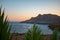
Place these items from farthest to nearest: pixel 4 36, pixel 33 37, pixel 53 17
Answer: pixel 53 17
pixel 33 37
pixel 4 36

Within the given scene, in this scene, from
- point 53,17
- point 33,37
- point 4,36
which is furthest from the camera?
point 53,17

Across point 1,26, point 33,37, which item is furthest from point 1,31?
point 33,37

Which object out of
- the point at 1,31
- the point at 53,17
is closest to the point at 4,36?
the point at 1,31

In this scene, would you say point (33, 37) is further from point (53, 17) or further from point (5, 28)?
point (53, 17)

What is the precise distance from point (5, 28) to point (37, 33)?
323 millimetres

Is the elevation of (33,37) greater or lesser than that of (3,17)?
lesser

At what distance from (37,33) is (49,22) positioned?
15.7ft

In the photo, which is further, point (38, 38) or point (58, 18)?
point (58, 18)

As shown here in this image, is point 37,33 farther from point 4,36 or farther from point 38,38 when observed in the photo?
point 4,36

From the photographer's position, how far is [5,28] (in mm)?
627

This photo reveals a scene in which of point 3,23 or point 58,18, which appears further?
point 58,18

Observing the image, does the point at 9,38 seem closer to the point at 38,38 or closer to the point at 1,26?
the point at 1,26

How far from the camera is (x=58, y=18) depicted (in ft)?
18.6

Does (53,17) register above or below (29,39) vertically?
above
